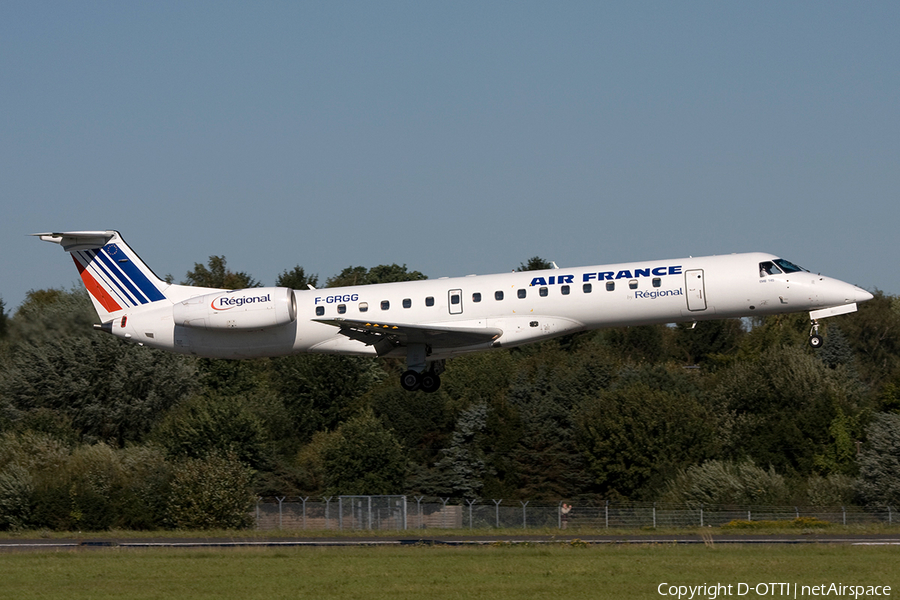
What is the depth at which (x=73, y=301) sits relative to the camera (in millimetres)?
48594

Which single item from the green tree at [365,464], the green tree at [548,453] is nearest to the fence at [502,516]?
the green tree at [365,464]

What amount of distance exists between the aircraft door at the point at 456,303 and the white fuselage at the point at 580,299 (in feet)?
0.09

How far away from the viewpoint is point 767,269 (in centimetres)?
3048

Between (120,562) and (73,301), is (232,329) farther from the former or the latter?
(73,301)

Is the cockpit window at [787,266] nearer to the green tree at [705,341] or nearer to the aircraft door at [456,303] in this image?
the aircraft door at [456,303]

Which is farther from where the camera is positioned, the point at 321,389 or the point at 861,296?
the point at 321,389

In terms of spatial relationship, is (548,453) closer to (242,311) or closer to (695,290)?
(242,311)

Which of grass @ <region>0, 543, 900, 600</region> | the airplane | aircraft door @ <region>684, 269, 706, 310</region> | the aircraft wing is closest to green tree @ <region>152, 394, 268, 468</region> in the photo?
grass @ <region>0, 543, 900, 600</region>

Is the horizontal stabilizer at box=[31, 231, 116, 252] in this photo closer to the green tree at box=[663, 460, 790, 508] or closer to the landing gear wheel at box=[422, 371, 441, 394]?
the landing gear wheel at box=[422, 371, 441, 394]

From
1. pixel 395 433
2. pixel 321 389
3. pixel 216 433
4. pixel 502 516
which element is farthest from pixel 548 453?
pixel 502 516

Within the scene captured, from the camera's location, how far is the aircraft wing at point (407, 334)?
100.0 ft

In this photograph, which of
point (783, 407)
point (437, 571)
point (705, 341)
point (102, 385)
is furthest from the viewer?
point (705, 341)

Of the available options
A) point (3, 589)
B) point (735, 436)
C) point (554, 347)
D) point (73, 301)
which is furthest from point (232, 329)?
point (554, 347)

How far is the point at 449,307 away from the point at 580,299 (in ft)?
11.5
